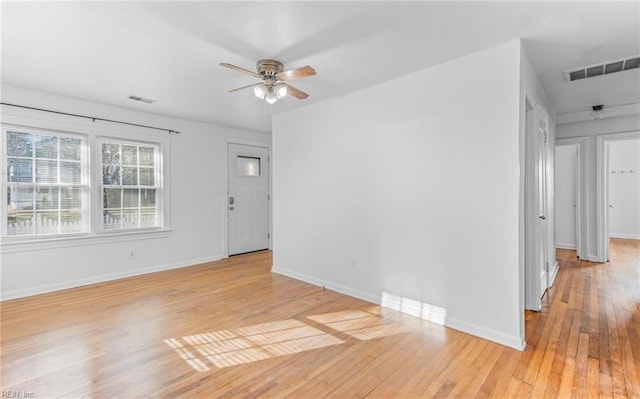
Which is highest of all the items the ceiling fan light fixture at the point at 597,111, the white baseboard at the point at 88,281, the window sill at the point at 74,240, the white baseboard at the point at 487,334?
the ceiling fan light fixture at the point at 597,111

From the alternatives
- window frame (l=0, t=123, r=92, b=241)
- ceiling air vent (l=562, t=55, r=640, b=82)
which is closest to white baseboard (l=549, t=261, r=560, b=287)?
ceiling air vent (l=562, t=55, r=640, b=82)

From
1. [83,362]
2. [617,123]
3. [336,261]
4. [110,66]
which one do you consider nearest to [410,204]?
[336,261]

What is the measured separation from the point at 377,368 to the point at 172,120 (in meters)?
4.72

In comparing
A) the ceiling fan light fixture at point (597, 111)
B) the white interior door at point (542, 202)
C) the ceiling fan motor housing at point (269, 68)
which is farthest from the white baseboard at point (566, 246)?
the ceiling fan motor housing at point (269, 68)

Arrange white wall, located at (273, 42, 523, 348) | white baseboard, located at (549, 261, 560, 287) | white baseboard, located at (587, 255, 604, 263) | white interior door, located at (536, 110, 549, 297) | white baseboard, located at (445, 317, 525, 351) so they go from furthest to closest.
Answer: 1. white baseboard, located at (587, 255, 604, 263)
2. white baseboard, located at (549, 261, 560, 287)
3. white interior door, located at (536, 110, 549, 297)
4. white wall, located at (273, 42, 523, 348)
5. white baseboard, located at (445, 317, 525, 351)

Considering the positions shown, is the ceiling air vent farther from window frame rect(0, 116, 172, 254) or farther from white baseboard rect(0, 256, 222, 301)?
white baseboard rect(0, 256, 222, 301)

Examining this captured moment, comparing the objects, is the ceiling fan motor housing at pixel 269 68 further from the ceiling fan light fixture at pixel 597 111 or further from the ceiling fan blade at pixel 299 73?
the ceiling fan light fixture at pixel 597 111

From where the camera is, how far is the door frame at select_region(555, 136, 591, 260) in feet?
16.8

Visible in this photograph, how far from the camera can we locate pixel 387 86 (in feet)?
10.7

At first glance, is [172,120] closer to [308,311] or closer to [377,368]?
[308,311]

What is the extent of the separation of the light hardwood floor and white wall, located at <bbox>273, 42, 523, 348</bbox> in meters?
0.34

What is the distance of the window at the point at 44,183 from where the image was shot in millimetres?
3535

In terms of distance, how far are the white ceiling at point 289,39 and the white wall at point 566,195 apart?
10.8 ft

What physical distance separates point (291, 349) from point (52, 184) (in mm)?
3738
